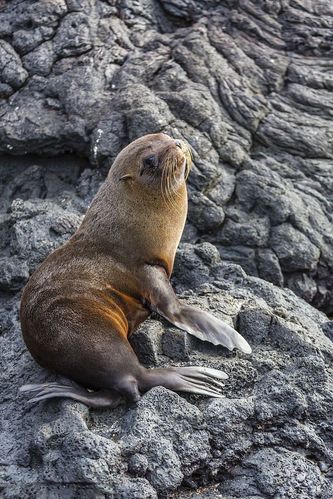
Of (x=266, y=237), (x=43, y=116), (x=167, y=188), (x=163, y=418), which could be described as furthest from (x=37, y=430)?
(x=43, y=116)

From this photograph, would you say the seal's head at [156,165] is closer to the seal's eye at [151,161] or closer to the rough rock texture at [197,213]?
the seal's eye at [151,161]

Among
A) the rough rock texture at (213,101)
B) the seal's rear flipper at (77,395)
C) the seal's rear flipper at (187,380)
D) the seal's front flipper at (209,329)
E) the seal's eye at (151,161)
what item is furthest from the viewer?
the rough rock texture at (213,101)

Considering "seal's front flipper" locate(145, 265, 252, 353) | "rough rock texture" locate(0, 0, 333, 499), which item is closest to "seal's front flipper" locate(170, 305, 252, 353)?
"seal's front flipper" locate(145, 265, 252, 353)

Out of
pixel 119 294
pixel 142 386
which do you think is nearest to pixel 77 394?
pixel 142 386

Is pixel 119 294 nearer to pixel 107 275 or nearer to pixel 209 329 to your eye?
pixel 107 275

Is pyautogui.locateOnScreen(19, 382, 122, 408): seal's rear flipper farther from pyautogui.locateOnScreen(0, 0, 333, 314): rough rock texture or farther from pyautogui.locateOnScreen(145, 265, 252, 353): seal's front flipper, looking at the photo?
pyautogui.locateOnScreen(0, 0, 333, 314): rough rock texture

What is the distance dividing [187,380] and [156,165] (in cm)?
183

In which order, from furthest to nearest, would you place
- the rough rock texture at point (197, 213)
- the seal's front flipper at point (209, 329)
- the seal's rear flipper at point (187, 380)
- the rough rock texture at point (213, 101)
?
the rough rock texture at point (213, 101) < the seal's front flipper at point (209, 329) < the seal's rear flipper at point (187, 380) < the rough rock texture at point (197, 213)

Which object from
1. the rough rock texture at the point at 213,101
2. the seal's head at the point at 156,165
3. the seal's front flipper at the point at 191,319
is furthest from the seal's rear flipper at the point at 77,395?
the rough rock texture at the point at 213,101

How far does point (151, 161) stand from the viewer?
6559 mm

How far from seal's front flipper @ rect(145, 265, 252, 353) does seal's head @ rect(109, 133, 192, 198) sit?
33.9 inches

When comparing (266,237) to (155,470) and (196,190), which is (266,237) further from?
(155,470)

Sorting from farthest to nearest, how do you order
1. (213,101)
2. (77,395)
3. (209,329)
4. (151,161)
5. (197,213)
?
(213,101), (197,213), (151,161), (209,329), (77,395)

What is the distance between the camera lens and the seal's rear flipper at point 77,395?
17.7 feet
